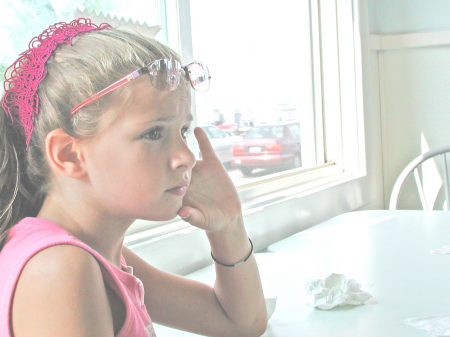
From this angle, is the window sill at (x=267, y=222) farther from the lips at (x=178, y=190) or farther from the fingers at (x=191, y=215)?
the lips at (x=178, y=190)

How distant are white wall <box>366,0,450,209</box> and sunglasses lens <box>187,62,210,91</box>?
175 centimetres

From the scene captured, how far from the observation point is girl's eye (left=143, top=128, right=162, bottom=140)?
641 millimetres

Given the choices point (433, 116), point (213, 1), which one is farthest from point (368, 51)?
point (213, 1)

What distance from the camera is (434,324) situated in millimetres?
820

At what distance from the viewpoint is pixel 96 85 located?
628 millimetres

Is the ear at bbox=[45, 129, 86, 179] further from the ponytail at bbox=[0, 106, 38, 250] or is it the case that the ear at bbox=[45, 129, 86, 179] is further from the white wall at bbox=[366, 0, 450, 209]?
the white wall at bbox=[366, 0, 450, 209]

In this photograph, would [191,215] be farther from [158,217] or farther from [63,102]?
[63,102]

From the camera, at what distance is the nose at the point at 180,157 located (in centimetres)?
66

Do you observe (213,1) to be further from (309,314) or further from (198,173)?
(309,314)

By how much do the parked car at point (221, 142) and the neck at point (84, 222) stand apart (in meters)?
0.92

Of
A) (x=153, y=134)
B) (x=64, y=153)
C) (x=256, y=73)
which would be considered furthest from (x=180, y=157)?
(x=256, y=73)

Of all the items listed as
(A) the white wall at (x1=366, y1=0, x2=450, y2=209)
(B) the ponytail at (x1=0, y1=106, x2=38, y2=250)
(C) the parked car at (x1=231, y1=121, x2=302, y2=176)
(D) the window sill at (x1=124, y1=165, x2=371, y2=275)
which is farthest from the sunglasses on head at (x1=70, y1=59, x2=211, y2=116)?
(A) the white wall at (x1=366, y1=0, x2=450, y2=209)

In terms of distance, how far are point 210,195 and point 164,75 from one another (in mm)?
327

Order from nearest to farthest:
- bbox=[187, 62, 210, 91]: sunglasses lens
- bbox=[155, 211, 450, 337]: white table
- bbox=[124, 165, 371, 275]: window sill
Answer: bbox=[187, 62, 210, 91]: sunglasses lens, bbox=[155, 211, 450, 337]: white table, bbox=[124, 165, 371, 275]: window sill
